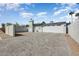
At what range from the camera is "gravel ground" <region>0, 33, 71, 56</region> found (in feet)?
33.1

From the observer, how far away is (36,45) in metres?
10.5

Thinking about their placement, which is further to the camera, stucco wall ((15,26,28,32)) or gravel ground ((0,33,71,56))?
stucco wall ((15,26,28,32))

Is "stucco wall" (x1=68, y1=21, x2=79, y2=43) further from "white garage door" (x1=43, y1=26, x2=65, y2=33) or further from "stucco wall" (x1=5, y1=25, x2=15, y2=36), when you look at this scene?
"stucco wall" (x1=5, y1=25, x2=15, y2=36)

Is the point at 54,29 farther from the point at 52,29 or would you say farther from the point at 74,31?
the point at 74,31

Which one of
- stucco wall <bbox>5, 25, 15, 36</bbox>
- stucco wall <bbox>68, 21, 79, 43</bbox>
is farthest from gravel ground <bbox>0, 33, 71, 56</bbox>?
stucco wall <bbox>68, 21, 79, 43</bbox>

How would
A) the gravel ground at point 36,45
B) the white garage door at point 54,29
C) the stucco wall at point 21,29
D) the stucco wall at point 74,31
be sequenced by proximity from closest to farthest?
the gravel ground at point 36,45, the stucco wall at point 21,29, the white garage door at point 54,29, the stucco wall at point 74,31

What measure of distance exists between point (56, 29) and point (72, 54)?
1855mm

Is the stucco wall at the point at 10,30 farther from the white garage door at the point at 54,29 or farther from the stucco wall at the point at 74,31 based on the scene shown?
the stucco wall at the point at 74,31

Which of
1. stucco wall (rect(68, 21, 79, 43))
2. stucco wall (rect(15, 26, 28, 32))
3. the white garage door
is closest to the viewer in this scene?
stucco wall (rect(15, 26, 28, 32))

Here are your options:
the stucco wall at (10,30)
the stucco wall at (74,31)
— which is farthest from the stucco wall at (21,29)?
the stucco wall at (74,31)

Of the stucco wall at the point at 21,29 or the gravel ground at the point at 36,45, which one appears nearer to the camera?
the gravel ground at the point at 36,45

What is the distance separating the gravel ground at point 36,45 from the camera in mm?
10086

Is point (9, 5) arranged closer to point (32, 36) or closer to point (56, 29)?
point (32, 36)

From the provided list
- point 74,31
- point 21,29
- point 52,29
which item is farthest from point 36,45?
point 74,31
